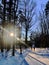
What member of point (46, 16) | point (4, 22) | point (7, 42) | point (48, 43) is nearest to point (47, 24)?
point (46, 16)

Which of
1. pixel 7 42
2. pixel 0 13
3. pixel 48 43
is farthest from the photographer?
pixel 48 43

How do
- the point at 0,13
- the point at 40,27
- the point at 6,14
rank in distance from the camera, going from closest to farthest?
the point at 6,14 < the point at 0,13 < the point at 40,27

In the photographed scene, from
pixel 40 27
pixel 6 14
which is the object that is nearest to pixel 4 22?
pixel 6 14

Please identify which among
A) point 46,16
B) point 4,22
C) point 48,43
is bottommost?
point 48,43

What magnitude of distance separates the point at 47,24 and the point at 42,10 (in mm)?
3704

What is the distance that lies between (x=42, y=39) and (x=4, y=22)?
70.4 feet

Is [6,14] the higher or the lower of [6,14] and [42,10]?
the lower

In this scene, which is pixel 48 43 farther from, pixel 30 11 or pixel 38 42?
pixel 30 11

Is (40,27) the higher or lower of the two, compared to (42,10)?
lower

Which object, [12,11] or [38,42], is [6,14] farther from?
[38,42]

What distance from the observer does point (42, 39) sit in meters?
49.9

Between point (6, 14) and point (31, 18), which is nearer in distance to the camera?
point (6, 14)

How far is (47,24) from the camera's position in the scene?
51125 millimetres

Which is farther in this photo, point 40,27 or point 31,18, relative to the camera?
point 40,27
